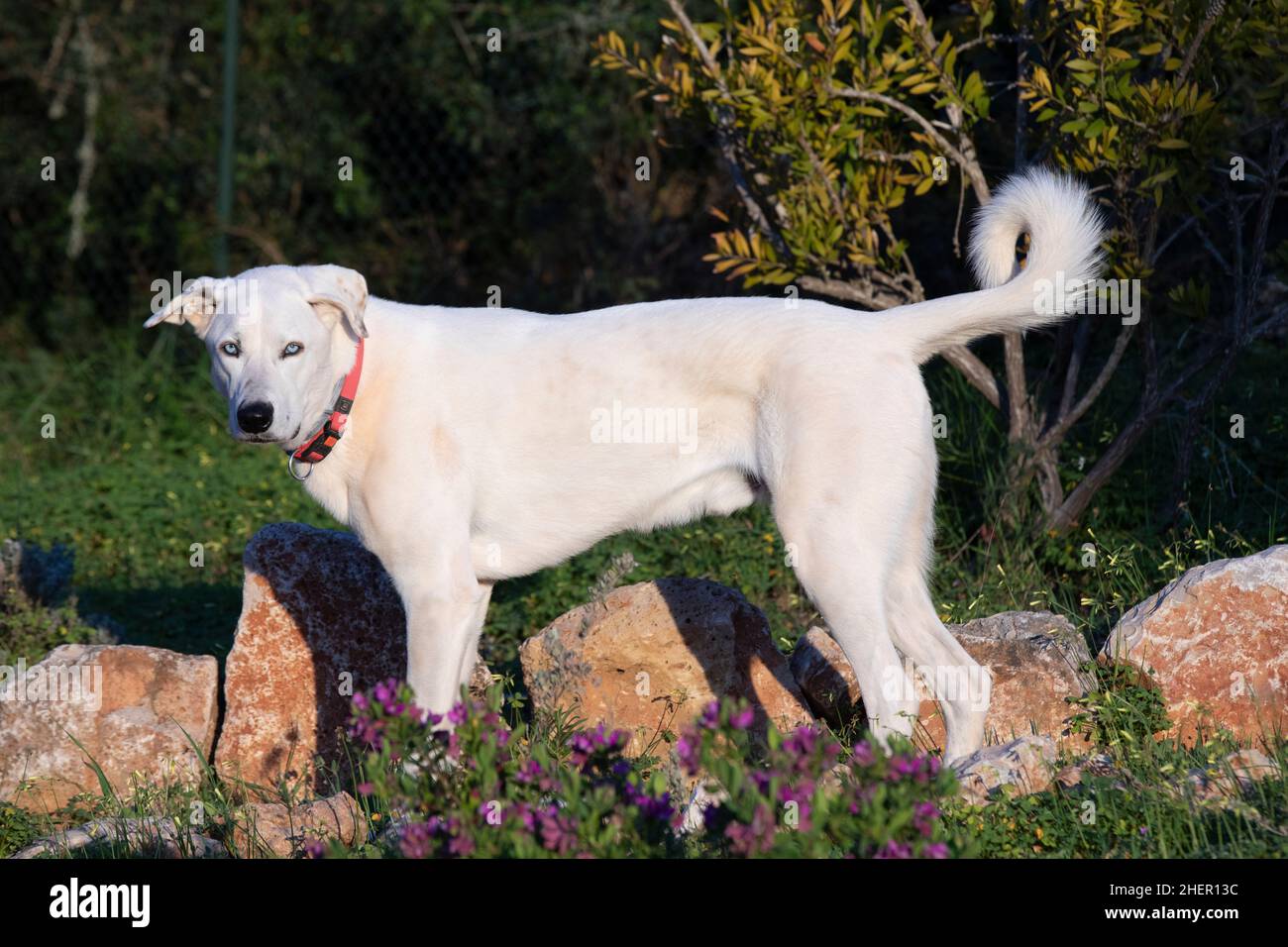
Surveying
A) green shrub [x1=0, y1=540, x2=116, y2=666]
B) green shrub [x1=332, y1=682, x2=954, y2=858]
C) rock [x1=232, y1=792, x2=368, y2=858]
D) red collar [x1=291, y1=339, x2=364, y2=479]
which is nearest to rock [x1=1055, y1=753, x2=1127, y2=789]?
green shrub [x1=332, y1=682, x2=954, y2=858]

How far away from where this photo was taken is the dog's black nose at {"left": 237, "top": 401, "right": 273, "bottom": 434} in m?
3.49

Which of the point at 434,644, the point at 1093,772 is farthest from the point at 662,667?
the point at 1093,772

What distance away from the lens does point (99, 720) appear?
4.23m

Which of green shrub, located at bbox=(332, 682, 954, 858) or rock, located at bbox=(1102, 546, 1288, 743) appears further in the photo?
rock, located at bbox=(1102, 546, 1288, 743)

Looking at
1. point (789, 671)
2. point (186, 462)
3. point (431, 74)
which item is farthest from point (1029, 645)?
point (431, 74)

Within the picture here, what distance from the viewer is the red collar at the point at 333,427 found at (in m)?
3.79

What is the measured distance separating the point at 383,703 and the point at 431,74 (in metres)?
6.71

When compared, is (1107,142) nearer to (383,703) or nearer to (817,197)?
(817,197)

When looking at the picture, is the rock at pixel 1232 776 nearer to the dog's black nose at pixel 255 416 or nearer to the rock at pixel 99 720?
the dog's black nose at pixel 255 416

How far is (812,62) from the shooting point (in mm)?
4828

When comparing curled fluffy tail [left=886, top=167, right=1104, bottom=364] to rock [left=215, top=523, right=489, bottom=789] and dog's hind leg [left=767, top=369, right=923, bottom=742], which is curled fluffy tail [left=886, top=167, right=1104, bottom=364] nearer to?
dog's hind leg [left=767, top=369, right=923, bottom=742]

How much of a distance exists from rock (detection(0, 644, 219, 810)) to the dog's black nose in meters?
1.19

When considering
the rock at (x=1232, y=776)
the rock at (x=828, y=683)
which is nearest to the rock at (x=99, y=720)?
the rock at (x=828, y=683)

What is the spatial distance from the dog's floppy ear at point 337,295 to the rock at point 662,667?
3.88 ft
